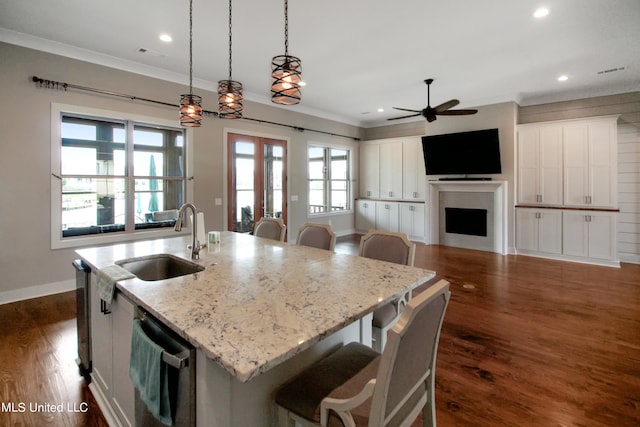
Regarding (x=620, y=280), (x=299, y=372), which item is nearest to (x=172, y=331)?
(x=299, y=372)

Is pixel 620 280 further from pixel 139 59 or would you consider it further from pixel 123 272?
pixel 139 59

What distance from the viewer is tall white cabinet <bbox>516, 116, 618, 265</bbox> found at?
17.3ft

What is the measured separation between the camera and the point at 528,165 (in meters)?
6.05

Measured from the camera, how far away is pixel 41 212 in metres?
3.82

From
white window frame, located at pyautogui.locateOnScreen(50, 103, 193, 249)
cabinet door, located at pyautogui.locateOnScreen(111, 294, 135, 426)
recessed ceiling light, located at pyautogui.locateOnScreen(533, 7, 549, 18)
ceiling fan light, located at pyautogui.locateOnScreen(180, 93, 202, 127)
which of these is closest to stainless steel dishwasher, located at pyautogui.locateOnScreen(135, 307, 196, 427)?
cabinet door, located at pyautogui.locateOnScreen(111, 294, 135, 426)

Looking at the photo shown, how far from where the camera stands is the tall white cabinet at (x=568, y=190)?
5.26 m

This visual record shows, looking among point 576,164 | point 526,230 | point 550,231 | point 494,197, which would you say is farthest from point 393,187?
point 576,164

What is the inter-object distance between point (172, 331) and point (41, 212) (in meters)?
3.87

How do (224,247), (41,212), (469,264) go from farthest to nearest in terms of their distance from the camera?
(469,264)
(41,212)
(224,247)

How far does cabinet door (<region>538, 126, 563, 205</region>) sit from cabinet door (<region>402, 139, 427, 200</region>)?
2257 millimetres

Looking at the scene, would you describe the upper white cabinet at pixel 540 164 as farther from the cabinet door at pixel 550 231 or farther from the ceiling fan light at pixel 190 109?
the ceiling fan light at pixel 190 109

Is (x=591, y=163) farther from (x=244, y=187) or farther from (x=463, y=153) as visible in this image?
(x=244, y=187)

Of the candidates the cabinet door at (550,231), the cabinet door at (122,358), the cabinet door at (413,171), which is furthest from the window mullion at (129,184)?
the cabinet door at (550,231)

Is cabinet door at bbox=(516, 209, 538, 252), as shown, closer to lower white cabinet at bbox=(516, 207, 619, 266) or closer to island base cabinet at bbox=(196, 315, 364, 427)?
lower white cabinet at bbox=(516, 207, 619, 266)
